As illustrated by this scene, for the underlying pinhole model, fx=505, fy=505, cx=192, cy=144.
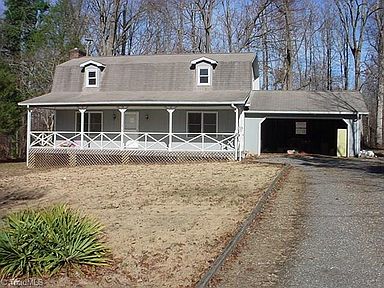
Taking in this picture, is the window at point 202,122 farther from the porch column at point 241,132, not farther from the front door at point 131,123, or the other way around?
the front door at point 131,123

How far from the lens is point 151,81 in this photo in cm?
2711

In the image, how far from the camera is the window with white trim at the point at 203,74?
86.1 feet

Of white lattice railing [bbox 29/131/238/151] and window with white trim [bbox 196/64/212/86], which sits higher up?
window with white trim [bbox 196/64/212/86]

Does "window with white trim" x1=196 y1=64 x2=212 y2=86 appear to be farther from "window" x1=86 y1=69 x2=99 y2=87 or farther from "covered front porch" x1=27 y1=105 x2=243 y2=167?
"window" x1=86 y1=69 x2=99 y2=87

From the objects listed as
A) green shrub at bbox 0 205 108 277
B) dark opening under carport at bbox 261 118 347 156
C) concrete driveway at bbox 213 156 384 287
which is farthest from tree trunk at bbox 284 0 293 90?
green shrub at bbox 0 205 108 277

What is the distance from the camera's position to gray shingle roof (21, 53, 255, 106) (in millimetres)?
24766

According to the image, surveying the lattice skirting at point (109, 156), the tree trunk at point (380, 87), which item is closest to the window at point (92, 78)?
the lattice skirting at point (109, 156)

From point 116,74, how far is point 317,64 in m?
27.7

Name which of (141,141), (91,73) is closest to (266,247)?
(141,141)

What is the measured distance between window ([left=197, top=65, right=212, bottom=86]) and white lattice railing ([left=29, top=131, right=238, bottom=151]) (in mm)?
2995

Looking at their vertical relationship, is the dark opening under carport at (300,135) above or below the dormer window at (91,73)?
below

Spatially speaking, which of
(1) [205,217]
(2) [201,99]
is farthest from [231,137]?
(1) [205,217]

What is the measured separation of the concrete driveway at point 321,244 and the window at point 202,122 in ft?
40.0

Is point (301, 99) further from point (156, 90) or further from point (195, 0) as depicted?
point (195, 0)
